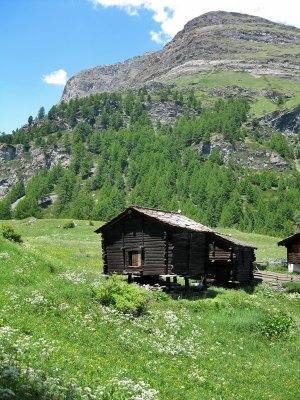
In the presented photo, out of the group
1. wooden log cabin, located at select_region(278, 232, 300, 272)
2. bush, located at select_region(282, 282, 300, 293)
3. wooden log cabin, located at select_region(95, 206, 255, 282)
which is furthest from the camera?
wooden log cabin, located at select_region(278, 232, 300, 272)

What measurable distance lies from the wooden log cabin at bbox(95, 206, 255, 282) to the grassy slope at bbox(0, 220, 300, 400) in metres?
5.61

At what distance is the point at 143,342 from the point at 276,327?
38.0 ft

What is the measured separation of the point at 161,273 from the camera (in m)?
40.9

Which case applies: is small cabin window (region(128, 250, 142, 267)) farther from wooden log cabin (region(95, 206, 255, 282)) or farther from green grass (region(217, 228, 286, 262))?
green grass (region(217, 228, 286, 262))

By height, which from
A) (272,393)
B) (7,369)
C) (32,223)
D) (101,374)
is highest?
(32,223)

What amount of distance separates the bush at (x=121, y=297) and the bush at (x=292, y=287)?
25.1 metres

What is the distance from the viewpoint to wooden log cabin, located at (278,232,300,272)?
64.9 meters

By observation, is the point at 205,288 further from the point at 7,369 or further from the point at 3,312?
the point at 7,369

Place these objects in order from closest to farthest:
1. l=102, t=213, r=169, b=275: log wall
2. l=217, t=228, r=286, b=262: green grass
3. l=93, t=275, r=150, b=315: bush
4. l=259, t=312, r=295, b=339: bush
Result: l=93, t=275, r=150, b=315: bush
l=259, t=312, r=295, b=339: bush
l=102, t=213, r=169, b=275: log wall
l=217, t=228, r=286, b=262: green grass

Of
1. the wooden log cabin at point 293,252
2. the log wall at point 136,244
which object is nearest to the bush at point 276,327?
the log wall at point 136,244

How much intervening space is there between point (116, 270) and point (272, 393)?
2424 centimetres

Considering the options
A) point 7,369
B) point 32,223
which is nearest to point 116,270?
point 7,369

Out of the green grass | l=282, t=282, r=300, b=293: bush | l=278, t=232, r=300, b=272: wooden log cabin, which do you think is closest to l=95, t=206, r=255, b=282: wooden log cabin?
l=282, t=282, r=300, b=293: bush

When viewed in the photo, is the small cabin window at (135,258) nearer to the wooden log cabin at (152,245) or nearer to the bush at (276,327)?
the wooden log cabin at (152,245)
